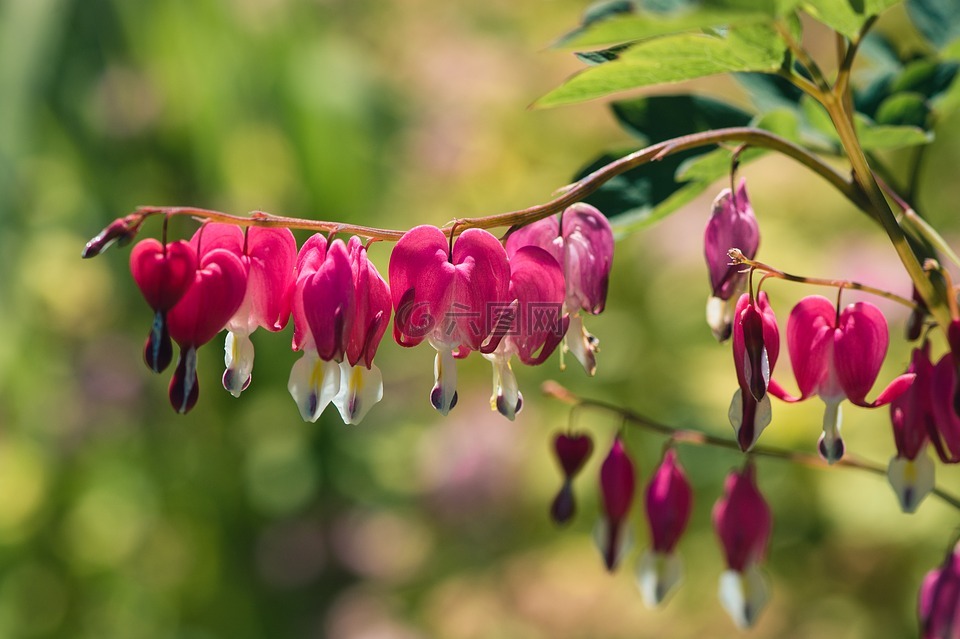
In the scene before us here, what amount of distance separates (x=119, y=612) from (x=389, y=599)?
684mm

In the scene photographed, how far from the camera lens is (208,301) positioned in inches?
19.7

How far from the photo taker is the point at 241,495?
2.58 metres

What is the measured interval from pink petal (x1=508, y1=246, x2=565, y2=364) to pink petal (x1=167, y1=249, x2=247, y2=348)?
0.50 feet

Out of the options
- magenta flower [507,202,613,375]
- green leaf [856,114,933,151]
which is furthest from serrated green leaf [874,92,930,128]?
magenta flower [507,202,613,375]

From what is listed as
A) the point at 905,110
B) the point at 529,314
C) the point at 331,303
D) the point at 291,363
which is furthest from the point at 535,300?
the point at 291,363

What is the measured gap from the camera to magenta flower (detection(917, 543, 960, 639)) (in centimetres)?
62

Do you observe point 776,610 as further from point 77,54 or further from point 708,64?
point 77,54

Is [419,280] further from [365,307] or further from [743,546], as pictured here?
[743,546]

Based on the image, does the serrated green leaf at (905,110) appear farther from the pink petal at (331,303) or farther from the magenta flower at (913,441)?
the pink petal at (331,303)

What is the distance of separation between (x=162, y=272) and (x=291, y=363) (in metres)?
2.10

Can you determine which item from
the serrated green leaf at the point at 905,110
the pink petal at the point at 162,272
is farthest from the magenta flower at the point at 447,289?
the serrated green leaf at the point at 905,110

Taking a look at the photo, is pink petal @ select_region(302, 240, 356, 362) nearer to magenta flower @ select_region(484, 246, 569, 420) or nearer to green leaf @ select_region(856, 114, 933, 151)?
magenta flower @ select_region(484, 246, 569, 420)

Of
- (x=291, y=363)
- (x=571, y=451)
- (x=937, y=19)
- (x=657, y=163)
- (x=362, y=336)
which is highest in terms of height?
(x=937, y=19)

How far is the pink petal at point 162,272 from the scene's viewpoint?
0.48 meters
